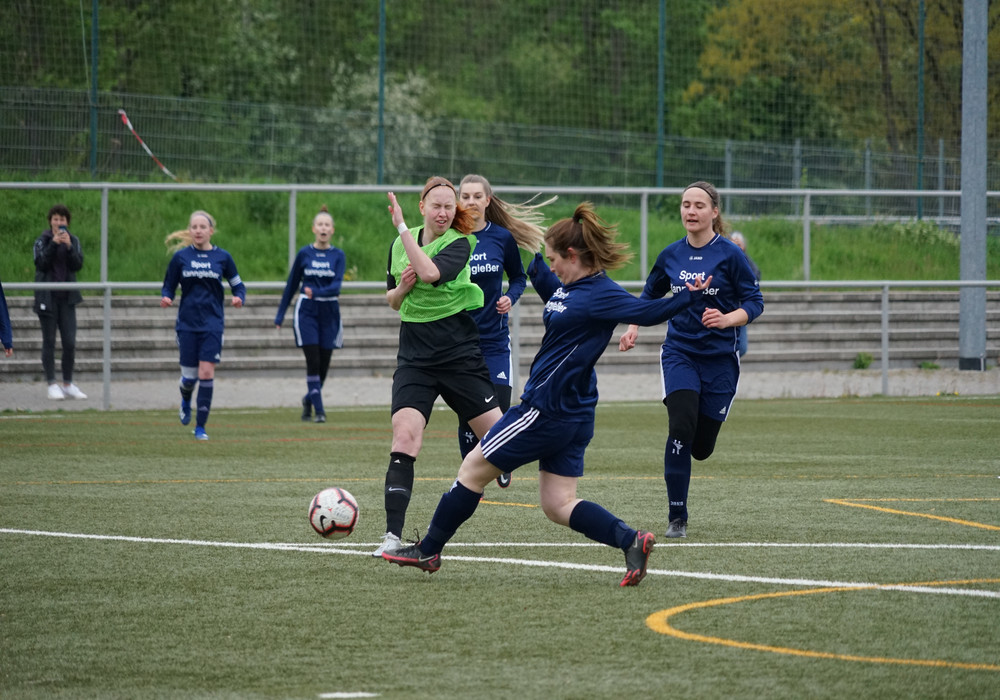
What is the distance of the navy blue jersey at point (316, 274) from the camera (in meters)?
14.8

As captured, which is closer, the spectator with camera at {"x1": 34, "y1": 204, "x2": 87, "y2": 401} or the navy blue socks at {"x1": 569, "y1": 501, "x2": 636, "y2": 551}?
the navy blue socks at {"x1": 569, "y1": 501, "x2": 636, "y2": 551}

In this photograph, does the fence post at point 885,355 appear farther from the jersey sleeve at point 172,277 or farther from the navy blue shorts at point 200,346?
the jersey sleeve at point 172,277

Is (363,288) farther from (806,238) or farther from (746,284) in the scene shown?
(746,284)

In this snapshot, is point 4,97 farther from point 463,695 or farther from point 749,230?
point 463,695

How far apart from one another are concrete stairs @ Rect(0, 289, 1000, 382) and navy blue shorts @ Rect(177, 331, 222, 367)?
14.6 ft

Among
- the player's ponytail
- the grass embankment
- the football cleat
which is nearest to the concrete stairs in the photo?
the grass embankment

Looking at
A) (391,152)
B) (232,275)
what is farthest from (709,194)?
(391,152)

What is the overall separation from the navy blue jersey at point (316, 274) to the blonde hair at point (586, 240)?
29.7ft

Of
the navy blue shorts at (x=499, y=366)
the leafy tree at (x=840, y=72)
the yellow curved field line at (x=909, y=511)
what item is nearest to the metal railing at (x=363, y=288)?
the navy blue shorts at (x=499, y=366)

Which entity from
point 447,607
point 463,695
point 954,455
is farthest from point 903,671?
point 954,455

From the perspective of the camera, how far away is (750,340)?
64.7 feet

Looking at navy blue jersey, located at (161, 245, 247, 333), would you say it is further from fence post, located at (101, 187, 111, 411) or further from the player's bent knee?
the player's bent knee

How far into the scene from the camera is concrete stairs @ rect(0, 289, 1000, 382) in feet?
58.0

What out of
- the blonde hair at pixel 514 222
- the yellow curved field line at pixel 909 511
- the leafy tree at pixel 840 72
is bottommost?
the yellow curved field line at pixel 909 511
